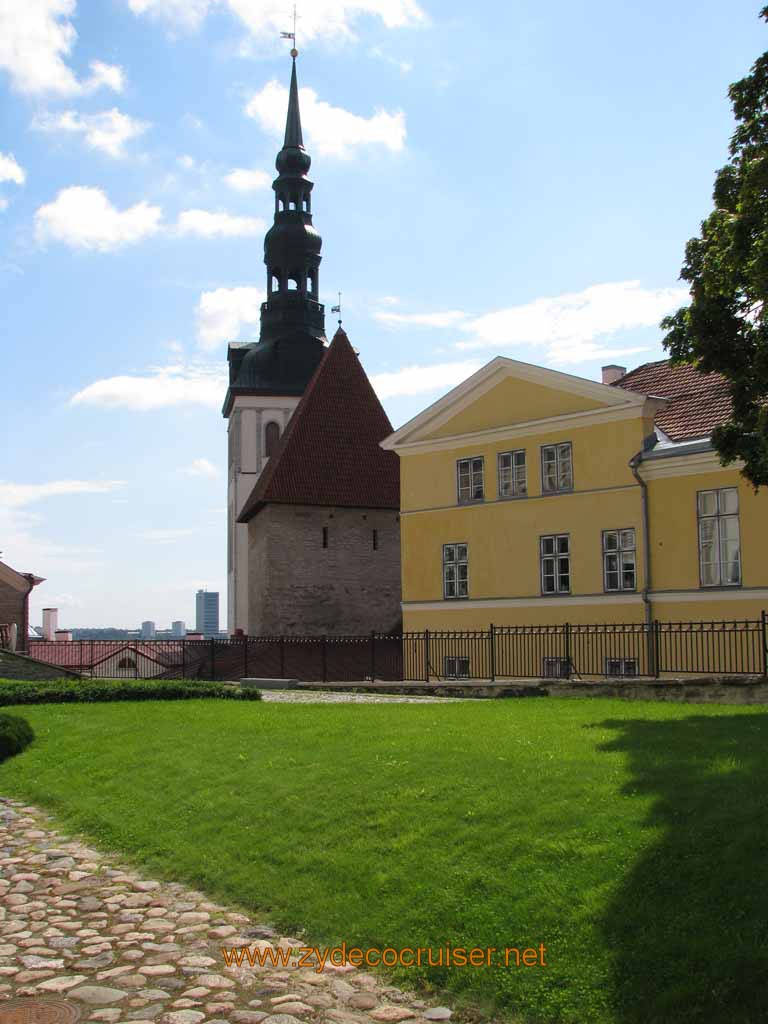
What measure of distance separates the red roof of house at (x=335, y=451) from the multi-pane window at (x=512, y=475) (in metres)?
14.5

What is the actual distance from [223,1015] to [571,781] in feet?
12.8

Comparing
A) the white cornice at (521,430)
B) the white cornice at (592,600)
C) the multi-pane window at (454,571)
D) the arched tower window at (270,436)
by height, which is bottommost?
the white cornice at (592,600)

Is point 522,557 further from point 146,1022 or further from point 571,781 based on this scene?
point 146,1022

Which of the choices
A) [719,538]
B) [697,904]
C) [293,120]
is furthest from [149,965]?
[293,120]

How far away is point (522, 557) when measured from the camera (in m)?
27.9

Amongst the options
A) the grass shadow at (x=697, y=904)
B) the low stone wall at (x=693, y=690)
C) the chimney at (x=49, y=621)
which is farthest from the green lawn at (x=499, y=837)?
the chimney at (x=49, y=621)

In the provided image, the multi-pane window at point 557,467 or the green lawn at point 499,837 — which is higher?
the multi-pane window at point 557,467

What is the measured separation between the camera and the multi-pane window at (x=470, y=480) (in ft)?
96.5

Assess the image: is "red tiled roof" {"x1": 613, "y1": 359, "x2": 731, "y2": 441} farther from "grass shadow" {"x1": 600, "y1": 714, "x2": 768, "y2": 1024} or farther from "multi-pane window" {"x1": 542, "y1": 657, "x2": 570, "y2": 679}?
"grass shadow" {"x1": 600, "y1": 714, "x2": 768, "y2": 1024}

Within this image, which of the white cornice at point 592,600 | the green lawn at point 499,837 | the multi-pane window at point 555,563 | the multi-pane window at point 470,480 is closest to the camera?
the green lawn at point 499,837

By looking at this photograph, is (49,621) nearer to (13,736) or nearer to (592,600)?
(592,600)

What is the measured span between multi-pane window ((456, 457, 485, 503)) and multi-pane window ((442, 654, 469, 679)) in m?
4.37

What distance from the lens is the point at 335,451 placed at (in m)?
43.8

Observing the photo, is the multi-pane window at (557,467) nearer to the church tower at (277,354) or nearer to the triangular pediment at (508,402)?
the triangular pediment at (508,402)
